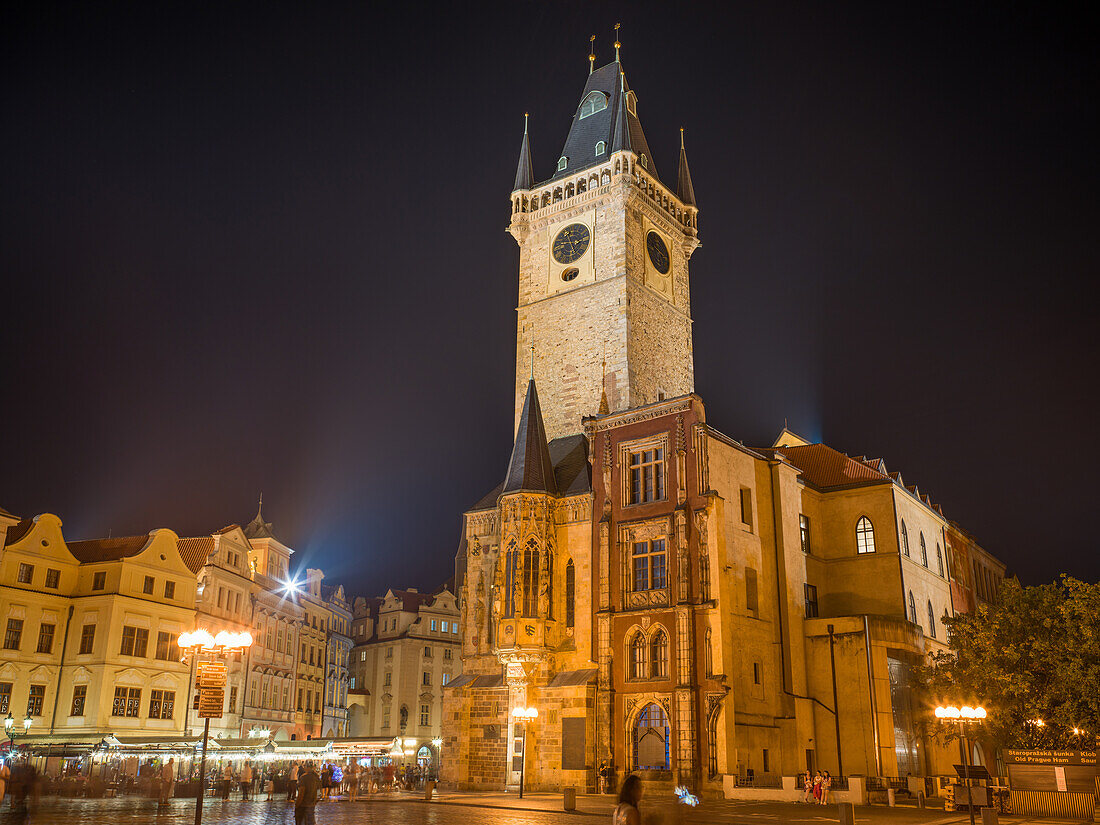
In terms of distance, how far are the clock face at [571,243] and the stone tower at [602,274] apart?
0.07 m

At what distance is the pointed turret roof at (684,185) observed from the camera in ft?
202

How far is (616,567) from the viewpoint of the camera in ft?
134

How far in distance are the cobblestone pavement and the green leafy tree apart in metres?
7.26

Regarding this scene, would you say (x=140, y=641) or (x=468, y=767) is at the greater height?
(x=140, y=641)

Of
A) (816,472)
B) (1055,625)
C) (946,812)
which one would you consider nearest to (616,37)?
(816,472)

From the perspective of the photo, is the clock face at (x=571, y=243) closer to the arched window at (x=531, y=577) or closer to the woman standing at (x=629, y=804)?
the arched window at (x=531, y=577)

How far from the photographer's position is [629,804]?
10023 mm

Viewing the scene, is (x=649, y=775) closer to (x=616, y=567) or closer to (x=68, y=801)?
(x=616, y=567)

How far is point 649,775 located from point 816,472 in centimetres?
2003

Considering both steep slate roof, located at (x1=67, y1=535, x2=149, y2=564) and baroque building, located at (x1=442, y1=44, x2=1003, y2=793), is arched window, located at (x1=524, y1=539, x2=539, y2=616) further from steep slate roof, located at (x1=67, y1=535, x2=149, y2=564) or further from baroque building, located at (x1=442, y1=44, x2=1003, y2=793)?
steep slate roof, located at (x1=67, y1=535, x2=149, y2=564)

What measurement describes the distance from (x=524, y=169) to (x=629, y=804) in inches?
2115

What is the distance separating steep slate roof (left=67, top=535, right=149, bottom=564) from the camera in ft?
163

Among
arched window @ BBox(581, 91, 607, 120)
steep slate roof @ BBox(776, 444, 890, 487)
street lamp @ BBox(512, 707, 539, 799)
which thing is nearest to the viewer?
street lamp @ BBox(512, 707, 539, 799)

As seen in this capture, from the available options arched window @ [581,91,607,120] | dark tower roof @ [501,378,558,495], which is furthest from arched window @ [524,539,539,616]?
arched window @ [581,91,607,120]
